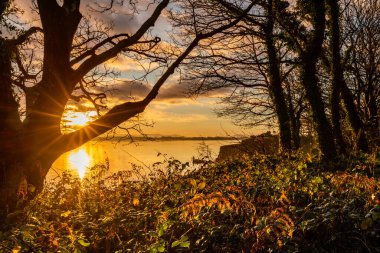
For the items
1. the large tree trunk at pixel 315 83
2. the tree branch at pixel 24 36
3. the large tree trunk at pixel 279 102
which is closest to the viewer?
the tree branch at pixel 24 36

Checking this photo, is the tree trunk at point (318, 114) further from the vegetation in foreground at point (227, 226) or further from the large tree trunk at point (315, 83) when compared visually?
the vegetation in foreground at point (227, 226)

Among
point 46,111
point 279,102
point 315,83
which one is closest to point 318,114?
point 315,83

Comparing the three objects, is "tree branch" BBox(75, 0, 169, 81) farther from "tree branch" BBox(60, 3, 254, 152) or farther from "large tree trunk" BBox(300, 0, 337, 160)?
"large tree trunk" BBox(300, 0, 337, 160)

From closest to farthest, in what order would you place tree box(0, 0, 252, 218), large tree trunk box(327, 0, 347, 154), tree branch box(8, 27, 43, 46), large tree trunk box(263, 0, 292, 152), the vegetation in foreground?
the vegetation in foreground, tree box(0, 0, 252, 218), tree branch box(8, 27, 43, 46), large tree trunk box(327, 0, 347, 154), large tree trunk box(263, 0, 292, 152)

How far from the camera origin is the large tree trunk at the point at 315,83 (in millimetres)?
13633

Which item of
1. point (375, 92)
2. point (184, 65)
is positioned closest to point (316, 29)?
point (184, 65)

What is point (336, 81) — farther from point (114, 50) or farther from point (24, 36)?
point (24, 36)

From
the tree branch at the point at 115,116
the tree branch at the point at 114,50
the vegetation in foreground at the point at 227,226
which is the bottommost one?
the vegetation in foreground at the point at 227,226

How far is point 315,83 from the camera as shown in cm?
1384

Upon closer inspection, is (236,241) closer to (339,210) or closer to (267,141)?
(339,210)

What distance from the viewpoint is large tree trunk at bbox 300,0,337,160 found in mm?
13633

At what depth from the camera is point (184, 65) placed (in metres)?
15.2

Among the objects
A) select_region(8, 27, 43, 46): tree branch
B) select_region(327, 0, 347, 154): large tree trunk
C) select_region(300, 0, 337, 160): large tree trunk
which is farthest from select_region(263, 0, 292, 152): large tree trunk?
select_region(8, 27, 43, 46): tree branch

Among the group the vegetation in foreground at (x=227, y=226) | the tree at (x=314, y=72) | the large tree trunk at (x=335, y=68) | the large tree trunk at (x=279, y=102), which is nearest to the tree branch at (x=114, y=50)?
the vegetation in foreground at (x=227, y=226)
